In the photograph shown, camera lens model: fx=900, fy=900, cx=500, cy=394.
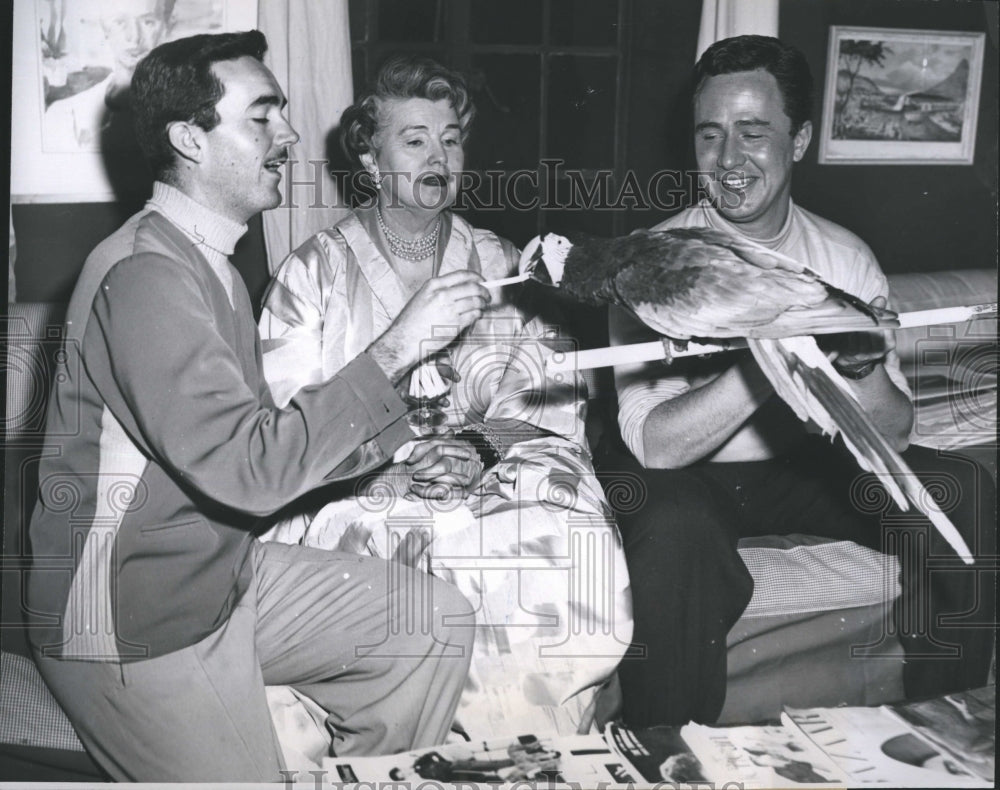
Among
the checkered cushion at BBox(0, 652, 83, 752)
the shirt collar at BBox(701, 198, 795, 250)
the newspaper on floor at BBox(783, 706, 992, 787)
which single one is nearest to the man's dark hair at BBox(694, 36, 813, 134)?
the shirt collar at BBox(701, 198, 795, 250)

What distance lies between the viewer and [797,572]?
1.25 meters

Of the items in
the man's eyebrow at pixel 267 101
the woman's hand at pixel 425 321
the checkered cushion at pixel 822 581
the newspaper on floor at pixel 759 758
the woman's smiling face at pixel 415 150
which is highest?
the man's eyebrow at pixel 267 101

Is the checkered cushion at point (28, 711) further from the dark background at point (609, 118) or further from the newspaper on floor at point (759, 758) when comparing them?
the newspaper on floor at point (759, 758)

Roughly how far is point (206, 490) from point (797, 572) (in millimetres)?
791

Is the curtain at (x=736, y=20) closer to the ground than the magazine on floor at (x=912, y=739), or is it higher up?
higher up

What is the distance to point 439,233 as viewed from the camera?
120 cm

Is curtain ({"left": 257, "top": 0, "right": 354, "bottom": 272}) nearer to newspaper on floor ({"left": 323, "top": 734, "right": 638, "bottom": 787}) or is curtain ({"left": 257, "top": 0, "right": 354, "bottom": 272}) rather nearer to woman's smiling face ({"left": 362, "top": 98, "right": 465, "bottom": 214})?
woman's smiling face ({"left": 362, "top": 98, "right": 465, "bottom": 214})

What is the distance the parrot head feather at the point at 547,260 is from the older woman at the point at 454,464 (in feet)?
0.09

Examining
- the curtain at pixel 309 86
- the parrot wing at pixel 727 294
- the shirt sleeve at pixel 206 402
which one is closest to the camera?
the shirt sleeve at pixel 206 402

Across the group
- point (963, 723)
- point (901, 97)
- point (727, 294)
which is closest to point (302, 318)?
point (727, 294)

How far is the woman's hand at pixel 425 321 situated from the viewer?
1.06 metres

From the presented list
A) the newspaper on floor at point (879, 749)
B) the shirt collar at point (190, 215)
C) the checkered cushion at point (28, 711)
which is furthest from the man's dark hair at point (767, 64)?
the checkered cushion at point (28, 711)

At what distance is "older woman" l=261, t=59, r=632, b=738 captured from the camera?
3.76 ft

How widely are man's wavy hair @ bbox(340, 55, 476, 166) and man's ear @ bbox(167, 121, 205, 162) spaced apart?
0.21m
